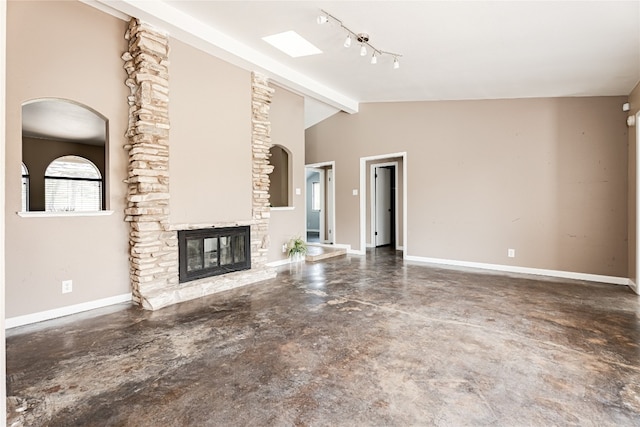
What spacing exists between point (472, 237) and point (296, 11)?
14.5 ft

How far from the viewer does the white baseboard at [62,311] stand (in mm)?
3119

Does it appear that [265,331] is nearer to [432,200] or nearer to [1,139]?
[1,139]

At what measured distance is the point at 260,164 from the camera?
5195mm

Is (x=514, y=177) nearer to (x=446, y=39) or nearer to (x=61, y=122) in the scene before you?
(x=446, y=39)

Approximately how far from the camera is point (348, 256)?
6973mm

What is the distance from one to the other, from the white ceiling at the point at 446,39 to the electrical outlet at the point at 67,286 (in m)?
2.80

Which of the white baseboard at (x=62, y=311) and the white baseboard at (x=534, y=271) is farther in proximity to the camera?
the white baseboard at (x=534, y=271)

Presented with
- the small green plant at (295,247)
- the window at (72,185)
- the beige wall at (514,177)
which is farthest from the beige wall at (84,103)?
the window at (72,185)

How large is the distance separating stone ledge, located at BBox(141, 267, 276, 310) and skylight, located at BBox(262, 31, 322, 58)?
3.09m

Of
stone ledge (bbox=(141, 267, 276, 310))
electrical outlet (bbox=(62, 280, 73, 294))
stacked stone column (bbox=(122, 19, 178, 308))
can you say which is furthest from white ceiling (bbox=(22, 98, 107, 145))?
stone ledge (bbox=(141, 267, 276, 310))

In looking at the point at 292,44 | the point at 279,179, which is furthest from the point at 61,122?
the point at 292,44

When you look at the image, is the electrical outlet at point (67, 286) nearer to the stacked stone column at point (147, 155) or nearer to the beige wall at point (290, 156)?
the stacked stone column at point (147, 155)

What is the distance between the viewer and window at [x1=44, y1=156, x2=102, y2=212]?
7594mm

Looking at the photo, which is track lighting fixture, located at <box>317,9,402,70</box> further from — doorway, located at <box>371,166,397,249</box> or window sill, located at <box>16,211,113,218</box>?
doorway, located at <box>371,166,397,249</box>
